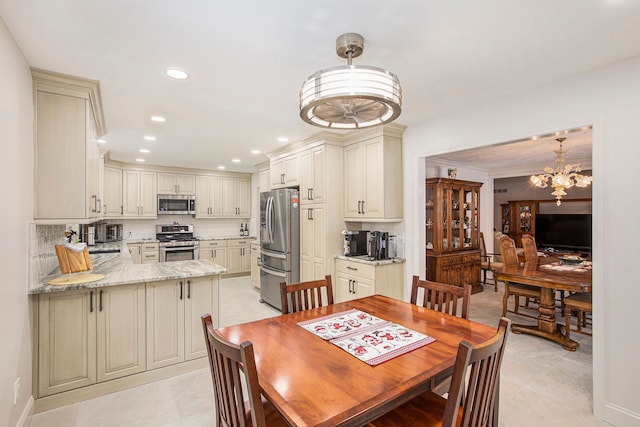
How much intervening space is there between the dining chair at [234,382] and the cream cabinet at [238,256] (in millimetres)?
5884

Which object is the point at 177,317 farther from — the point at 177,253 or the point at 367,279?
the point at 177,253

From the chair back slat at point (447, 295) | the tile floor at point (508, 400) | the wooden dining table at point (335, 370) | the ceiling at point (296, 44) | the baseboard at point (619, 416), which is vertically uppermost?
the ceiling at point (296, 44)

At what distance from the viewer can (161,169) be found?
6.54 meters

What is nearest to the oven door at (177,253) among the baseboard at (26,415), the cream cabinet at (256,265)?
the cream cabinet at (256,265)

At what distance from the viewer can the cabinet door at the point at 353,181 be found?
3.95 metres

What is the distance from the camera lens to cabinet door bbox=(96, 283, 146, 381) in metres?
2.46

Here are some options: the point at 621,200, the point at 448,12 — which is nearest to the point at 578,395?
the point at 621,200

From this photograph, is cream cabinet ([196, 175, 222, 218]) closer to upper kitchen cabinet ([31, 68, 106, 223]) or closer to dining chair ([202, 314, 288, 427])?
upper kitchen cabinet ([31, 68, 106, 223])

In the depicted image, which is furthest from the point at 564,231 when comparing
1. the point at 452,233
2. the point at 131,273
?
the point at 131,273

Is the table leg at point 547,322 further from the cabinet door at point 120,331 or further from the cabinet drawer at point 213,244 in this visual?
the cabinet drawer at point 213,244

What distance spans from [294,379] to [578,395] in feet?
8.45

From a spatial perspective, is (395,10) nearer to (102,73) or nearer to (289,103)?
(289,103)

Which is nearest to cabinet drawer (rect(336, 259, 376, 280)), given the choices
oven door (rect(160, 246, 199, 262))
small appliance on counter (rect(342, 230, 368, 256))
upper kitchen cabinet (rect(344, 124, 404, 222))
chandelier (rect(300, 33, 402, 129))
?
small appliance on counter (rect(342, 230, 368, 256))

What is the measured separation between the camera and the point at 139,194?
6.31 metres
